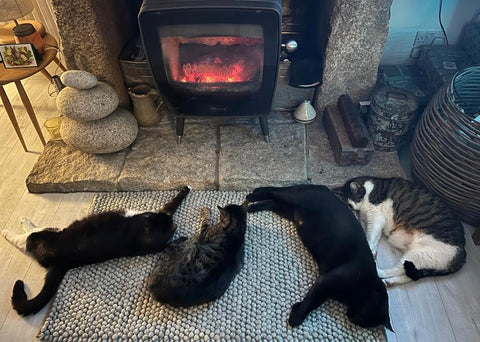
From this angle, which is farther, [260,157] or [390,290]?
[260,157]

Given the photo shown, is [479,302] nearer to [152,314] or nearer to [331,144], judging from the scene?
[331,144]

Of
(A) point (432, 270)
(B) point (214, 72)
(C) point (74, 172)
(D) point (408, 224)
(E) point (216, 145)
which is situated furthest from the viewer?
(E) point (216, 145)

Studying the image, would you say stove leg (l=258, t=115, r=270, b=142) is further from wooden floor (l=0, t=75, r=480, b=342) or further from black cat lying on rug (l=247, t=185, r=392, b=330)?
wooden floor (l=0, t=75, r=480, b=342)

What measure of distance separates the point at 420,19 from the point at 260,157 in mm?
1207

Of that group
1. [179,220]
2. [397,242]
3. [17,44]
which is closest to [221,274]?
[179,220]

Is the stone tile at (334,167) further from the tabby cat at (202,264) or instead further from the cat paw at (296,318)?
the cat paw at (296,318)

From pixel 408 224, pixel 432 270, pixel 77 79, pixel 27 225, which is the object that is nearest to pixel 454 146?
pixel 408 224

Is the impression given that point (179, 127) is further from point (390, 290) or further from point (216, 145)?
point (390, 290)

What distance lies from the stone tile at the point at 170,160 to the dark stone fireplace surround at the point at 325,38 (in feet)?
0.95

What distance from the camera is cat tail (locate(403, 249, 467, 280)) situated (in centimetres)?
136

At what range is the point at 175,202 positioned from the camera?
5.33 feet

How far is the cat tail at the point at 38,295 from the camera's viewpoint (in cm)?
130

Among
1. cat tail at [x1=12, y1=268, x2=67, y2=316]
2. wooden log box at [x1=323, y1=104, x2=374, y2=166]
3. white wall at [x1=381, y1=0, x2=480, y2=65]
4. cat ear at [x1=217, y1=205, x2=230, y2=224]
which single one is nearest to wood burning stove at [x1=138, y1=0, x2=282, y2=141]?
wooden log box at [x1=323, y1=104, x2=374, y2=166]

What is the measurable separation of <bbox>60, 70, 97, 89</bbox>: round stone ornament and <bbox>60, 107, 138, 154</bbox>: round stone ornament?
0.19 metres
